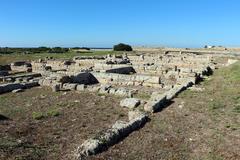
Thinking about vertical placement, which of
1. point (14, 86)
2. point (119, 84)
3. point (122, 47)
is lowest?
point (119, 84)

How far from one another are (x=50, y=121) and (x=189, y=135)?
5.14m

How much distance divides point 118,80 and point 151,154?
14.4m

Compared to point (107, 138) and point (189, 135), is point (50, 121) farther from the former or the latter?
point (189, 135)

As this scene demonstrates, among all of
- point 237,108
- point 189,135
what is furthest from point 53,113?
point 237,108

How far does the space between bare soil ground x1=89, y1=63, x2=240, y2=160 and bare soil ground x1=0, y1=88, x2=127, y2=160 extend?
1.53m

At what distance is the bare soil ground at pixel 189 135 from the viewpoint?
7.90m

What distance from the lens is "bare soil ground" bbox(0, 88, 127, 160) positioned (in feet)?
26.9

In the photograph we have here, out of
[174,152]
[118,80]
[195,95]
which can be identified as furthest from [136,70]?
[174,152]

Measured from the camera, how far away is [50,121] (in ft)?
37.7

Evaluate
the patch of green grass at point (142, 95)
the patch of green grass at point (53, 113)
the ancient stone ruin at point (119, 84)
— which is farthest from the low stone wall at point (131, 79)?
the patch of green grass at point (53, 113)

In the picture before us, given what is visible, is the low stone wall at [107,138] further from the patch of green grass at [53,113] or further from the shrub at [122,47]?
the shrub at [122,47]

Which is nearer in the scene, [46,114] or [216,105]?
[46,114]

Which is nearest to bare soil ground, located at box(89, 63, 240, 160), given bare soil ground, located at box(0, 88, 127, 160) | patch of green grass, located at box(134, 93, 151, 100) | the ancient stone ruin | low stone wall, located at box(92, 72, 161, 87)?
the ancient stone ruin

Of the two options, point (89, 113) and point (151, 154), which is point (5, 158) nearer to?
point (151, 154)
